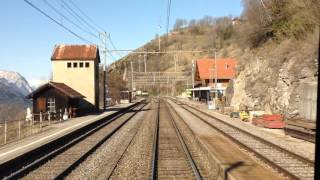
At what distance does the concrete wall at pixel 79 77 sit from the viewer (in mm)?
53531

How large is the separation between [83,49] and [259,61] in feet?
63.2

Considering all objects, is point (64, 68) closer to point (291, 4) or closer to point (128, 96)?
point (291, 4)

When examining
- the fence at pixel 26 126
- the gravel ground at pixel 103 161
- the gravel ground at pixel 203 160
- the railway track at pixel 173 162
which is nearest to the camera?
the railway track at pixel 173 162

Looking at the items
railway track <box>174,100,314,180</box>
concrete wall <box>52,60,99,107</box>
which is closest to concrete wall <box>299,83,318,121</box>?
railway track <box>174,100,314,180</box>

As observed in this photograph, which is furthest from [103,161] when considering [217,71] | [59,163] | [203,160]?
[217,71]

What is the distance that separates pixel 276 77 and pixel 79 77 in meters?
21.9

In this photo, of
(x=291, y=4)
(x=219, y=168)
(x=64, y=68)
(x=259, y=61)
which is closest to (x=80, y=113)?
(x=64, y=68)

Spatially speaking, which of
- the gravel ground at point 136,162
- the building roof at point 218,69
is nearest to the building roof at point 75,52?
the gravel ground at point 136,162

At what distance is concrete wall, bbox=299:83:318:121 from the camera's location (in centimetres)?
2801

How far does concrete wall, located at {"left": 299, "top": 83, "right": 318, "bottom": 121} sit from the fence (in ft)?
49.8

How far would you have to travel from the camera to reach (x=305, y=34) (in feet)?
123

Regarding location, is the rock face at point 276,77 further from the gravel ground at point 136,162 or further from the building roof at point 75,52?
the building roof at point 75,52

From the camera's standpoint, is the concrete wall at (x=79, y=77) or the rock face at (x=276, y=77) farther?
the concrete wall at (x=79, y=77)

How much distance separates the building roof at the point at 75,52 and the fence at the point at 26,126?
515 inches
